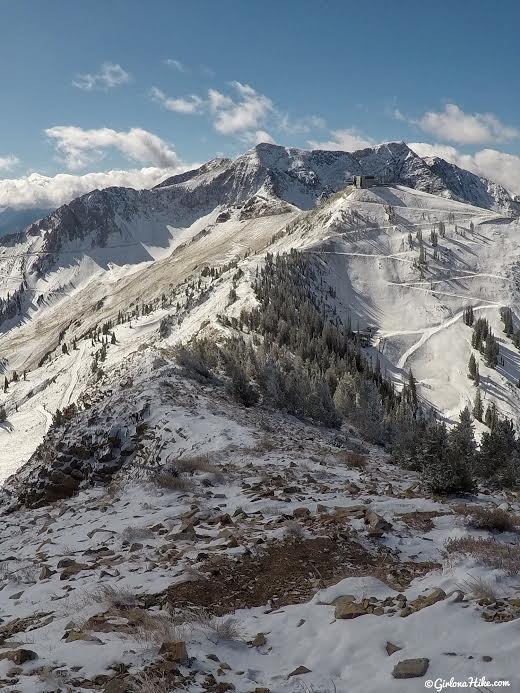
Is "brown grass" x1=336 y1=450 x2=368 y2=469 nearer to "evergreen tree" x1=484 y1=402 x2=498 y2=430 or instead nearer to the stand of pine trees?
the stand of pine trees

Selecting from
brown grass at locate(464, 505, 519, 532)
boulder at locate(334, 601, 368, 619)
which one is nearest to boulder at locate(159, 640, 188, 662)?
boulder at locate(334, 601, 368, 619)

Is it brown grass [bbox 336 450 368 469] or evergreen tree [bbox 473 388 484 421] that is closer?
brown grass [bbox 336 450 368 469]

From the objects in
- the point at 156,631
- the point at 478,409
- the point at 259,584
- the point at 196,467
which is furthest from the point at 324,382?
the point at 478,409

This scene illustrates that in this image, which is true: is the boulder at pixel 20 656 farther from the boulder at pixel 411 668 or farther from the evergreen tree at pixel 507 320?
the evergreen tree at pixel 507 320

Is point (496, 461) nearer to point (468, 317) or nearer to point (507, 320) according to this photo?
point (468, 317)

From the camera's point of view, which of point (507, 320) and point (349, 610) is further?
point (507, 320)

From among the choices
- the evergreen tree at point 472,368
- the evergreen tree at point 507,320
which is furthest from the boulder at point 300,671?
the evergreen tree at point 507,320

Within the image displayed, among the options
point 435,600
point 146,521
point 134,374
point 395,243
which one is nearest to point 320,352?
point 134,374
